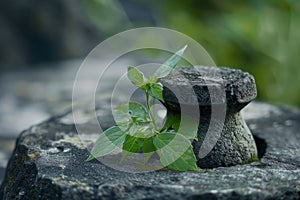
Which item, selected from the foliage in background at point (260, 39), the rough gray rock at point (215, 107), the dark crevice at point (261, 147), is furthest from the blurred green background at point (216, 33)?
the rough gray rock at point (215, 107)

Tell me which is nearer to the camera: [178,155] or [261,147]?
[178,155]

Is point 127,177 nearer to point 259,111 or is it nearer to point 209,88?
point 209,88

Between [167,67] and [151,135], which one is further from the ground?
[167,67]

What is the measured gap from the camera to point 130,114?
1081 millimetres

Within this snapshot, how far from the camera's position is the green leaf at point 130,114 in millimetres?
1062

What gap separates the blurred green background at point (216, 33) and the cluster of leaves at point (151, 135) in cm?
166

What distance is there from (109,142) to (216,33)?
203cm

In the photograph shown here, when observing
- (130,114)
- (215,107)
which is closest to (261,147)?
(215,107)

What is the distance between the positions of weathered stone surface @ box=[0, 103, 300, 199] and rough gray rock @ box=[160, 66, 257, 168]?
37 millimetres

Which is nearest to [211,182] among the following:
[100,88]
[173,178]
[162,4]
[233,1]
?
[173,178]

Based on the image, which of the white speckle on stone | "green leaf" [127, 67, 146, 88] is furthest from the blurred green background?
"green leaf" [127, 67, 146, 88]

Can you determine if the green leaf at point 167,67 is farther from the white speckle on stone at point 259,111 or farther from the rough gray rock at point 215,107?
the white speckle on stone at point 259,111

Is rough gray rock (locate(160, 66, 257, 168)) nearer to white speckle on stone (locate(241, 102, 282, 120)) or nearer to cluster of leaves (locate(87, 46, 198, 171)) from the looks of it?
cluster of leaves (locate(87, 46, 198, 171))

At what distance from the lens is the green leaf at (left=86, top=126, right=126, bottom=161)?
1034 millimetres
